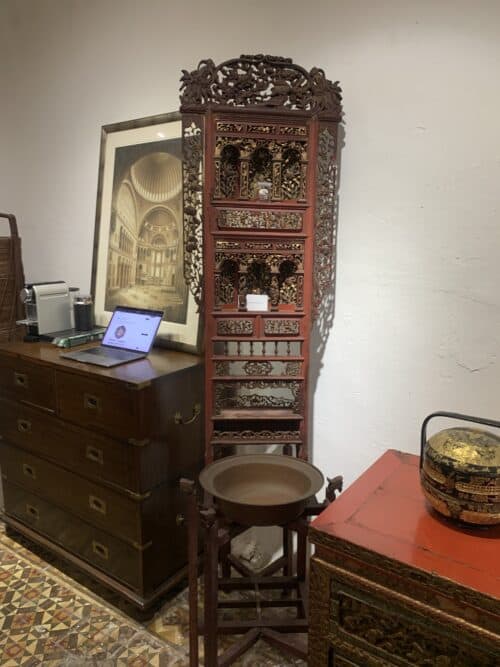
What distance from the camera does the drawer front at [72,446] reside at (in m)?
1.76

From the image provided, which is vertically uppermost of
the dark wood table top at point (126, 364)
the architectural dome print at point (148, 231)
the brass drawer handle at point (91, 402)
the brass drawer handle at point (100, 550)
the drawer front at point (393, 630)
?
the architectural dome print at point (148, 231)

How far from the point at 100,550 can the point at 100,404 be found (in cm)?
62

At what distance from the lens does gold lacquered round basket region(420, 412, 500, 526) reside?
1.04 metres

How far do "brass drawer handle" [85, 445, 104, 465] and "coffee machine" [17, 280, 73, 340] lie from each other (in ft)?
2.05

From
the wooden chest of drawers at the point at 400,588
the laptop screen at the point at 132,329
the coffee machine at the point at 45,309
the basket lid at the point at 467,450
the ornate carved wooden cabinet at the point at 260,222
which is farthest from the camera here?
the coffee machine at the point at 45,309

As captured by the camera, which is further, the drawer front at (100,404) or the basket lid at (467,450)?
the drawer front at (100,404)

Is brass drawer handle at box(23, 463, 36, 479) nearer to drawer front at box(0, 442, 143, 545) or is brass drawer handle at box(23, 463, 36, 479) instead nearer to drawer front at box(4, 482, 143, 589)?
drawer front at box(0, 442, 143, 545)

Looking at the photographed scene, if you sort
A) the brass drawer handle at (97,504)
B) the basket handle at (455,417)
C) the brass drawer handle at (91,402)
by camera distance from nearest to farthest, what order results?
the basket handle at (455,417) → the brass drawer handle at (91,402) → the brass drawer handle at (97,504)

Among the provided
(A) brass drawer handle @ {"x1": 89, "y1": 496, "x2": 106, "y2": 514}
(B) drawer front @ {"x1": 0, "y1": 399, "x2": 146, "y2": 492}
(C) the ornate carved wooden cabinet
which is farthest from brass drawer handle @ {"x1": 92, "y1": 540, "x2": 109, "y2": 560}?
(C) the ornate carved wooden cabinet

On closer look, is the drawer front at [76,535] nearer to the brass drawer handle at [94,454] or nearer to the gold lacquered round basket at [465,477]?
the brass drawer handle at [94,454]

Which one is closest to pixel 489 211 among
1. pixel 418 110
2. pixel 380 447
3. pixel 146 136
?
pixel 418 110

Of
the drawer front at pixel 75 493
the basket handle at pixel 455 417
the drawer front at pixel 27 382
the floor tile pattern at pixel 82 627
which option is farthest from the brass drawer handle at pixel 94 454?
the basket handle at pixel 455 417

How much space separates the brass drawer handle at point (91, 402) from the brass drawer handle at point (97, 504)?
0.37 m

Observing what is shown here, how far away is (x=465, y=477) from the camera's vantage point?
1.06 m
